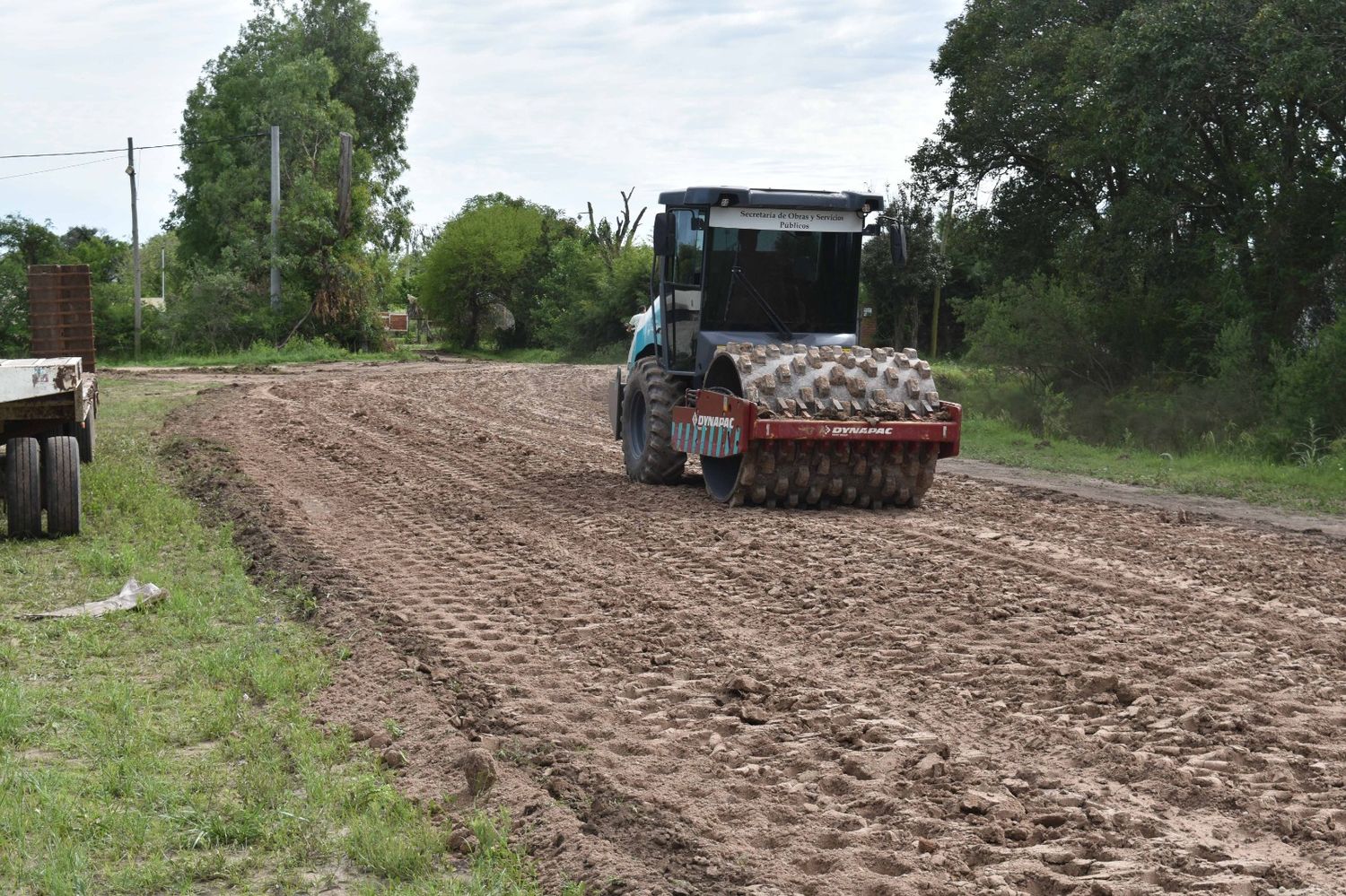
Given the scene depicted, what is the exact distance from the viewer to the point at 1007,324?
75.5 feet

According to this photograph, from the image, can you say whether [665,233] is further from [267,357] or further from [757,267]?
[267,357]

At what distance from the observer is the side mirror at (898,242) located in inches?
484

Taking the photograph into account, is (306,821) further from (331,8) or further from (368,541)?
(331,8)

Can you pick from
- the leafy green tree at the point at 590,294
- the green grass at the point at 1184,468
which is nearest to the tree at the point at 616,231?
the leafy green tree at the point at 590,294

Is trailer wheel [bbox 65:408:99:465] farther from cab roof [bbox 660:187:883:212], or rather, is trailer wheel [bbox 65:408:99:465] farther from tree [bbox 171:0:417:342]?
tree [bbox 171:0:417:342]

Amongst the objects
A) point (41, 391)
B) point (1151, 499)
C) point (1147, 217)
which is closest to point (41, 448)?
point (41, 391)

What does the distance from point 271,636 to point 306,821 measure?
290cm

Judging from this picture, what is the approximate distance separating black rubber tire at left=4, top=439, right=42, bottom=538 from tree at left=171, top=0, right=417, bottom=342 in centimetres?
3433

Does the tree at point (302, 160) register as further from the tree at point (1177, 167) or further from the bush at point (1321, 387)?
the bush at point (1321, 387)

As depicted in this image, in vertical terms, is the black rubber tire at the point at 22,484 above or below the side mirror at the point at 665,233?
below

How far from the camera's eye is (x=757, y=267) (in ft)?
41.9

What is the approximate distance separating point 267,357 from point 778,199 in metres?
30.8

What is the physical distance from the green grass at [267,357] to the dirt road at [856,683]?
28437mm

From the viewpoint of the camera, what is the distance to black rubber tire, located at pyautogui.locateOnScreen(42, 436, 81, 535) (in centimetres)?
1042
